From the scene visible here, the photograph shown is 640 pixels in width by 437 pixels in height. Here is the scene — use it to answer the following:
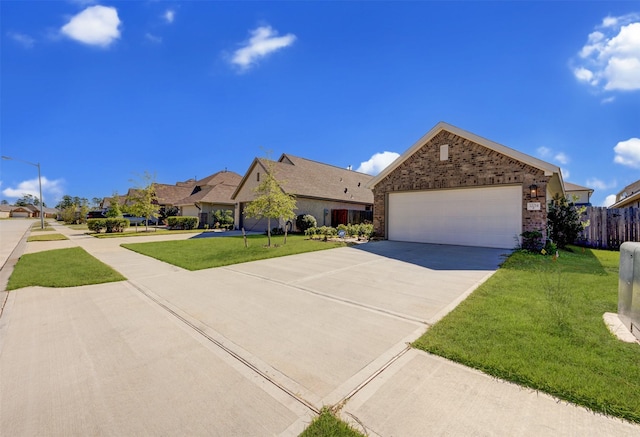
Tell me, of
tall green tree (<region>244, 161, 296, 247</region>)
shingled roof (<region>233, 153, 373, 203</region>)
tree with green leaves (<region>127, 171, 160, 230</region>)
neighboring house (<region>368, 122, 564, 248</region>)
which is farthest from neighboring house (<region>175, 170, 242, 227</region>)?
neighboring house (<region>368, 122, 564, 248</region>)

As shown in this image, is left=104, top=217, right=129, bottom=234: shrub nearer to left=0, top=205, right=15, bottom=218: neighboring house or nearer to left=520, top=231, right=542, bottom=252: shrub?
left=520, top=231, right=542, bottom=252: shrub

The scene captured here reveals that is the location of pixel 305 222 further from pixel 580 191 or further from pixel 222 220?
pixel 580 191

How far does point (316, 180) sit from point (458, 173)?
42.2 ft

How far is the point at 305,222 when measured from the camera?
64.1 feet

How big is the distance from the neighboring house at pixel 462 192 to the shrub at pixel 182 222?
18404 mm

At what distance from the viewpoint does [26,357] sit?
3271 millimetres

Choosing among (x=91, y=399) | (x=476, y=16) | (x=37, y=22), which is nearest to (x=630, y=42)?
(x=476, y=16)

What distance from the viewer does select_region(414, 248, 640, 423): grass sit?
96.7 inches

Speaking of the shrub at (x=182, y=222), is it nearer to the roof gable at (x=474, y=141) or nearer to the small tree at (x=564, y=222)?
the roof gable at (x=474, y=141)

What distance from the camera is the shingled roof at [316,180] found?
67.2 ft

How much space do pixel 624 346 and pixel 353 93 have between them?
14519 mm

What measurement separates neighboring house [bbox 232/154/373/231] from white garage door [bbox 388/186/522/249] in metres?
7.60

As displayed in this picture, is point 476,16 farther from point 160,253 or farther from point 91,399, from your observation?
point 160,253

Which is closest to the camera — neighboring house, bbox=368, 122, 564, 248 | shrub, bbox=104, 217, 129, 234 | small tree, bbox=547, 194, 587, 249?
neighboring house, bbox=368, 122, 564, 248
